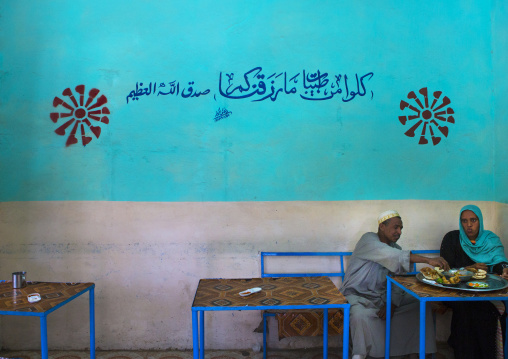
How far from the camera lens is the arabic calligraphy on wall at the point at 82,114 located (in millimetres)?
3484

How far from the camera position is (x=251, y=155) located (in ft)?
11.5

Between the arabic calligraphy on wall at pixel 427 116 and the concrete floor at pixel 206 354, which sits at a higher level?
the arabic calligraphy on wall at pixel 427 116

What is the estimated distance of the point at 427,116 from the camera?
3.55 m

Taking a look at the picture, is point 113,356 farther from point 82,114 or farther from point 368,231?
point 368,231

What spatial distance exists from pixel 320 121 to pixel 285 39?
73 centimetres

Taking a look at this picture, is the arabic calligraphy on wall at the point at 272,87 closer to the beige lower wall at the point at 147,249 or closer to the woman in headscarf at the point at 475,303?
the beige lower wall at the point at 147,249

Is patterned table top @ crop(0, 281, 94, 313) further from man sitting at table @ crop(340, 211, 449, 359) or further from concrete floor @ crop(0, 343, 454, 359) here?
man sitting at table @ crop(340, 211, 449, 359)

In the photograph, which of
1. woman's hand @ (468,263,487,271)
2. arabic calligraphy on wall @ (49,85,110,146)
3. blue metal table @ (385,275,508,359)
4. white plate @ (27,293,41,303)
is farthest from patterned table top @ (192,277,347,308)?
arabic calligraphy on wall @ (49,85,110,146)

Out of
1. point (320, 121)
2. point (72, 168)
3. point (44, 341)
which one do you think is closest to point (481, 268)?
point (320, 121)

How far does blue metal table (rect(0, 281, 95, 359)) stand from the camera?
7.32 feet

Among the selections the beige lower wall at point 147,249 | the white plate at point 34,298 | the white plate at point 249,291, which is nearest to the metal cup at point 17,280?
the white plate at point 34,298

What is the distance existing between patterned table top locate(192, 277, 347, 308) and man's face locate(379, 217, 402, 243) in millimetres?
691

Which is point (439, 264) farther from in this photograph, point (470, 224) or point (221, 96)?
point (221, 96)

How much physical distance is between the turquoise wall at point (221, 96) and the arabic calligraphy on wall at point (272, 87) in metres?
0.01
